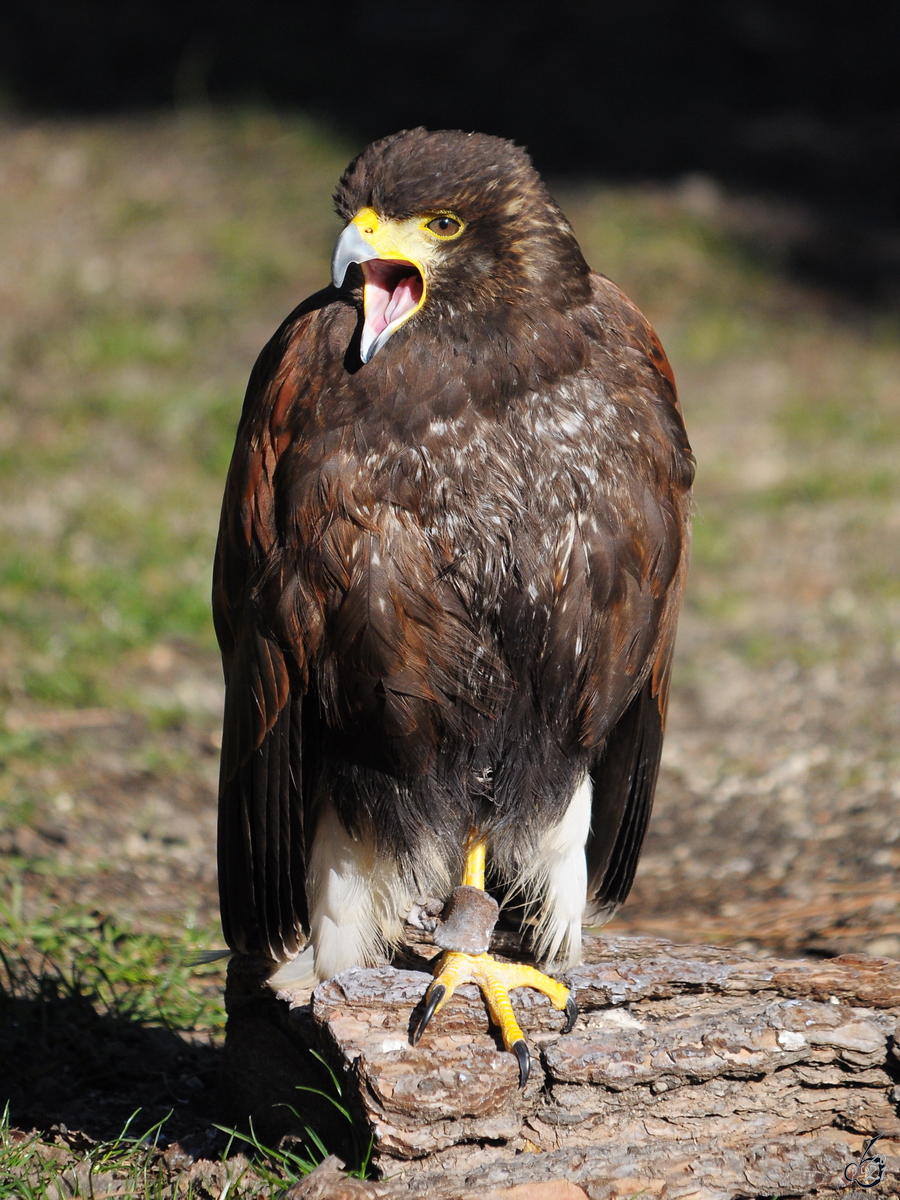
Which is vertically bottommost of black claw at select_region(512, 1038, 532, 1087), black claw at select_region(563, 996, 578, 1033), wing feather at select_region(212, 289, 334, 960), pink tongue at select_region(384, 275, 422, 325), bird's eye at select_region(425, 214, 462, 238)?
black claw at select_region(512, 1038, 532, 1087)

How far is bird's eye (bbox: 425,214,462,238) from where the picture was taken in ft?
8.04

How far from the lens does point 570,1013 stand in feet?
8.57

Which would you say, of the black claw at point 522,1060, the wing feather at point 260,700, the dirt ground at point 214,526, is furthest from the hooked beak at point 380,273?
the dirt ground at point 214,526

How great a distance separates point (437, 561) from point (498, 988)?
33.9 inches

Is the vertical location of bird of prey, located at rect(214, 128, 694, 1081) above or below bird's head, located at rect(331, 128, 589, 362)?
below

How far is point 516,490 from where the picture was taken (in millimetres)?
2506

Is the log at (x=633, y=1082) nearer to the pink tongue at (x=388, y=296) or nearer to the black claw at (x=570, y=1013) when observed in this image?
the black claw at (x=570, y=1013)

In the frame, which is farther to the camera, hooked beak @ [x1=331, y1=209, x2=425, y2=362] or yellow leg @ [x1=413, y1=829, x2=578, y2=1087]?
yellow leg @ [x1=413, y1=829, x2=578, y2=1087]

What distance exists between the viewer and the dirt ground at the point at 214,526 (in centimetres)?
401

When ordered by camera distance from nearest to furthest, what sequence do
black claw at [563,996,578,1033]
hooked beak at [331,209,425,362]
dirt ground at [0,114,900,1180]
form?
1. hooked beak at [331,209,425,362]
2. black claw at [563,996,578,1033]
3. dirt ground at [0,114,900,1180]

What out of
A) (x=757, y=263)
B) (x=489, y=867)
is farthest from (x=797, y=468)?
(x=489, y=867)

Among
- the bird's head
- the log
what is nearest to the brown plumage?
the bird's head

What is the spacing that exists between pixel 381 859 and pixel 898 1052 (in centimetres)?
107

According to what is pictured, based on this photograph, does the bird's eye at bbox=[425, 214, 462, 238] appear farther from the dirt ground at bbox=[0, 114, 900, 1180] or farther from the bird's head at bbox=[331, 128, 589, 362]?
the dirt ground at bbox=[0, 114, 900, 1180]
